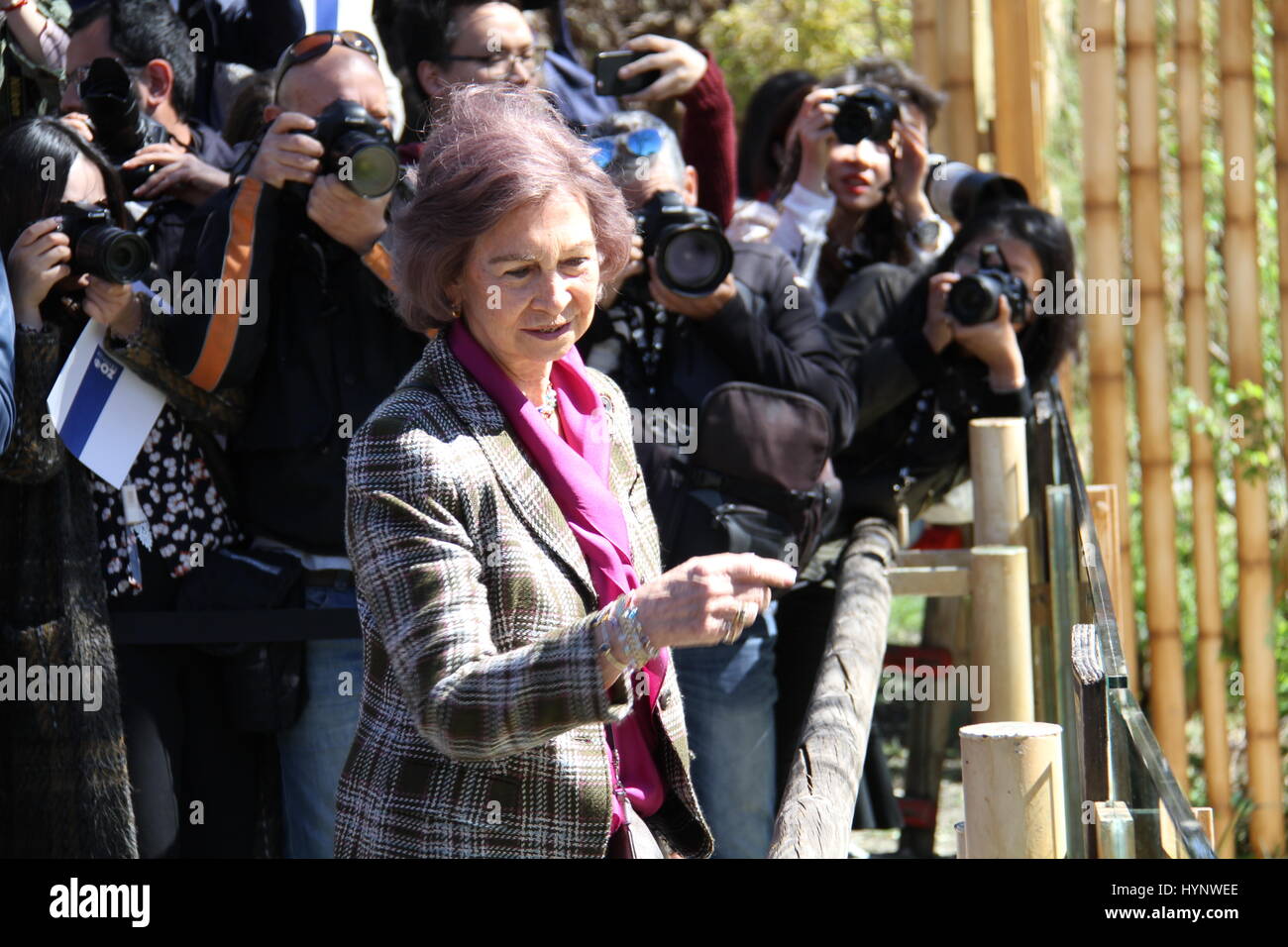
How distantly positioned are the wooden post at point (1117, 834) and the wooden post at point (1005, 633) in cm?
132

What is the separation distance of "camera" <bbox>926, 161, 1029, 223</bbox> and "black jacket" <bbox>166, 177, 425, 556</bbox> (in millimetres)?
1551

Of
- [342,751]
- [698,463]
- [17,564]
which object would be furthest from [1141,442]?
[17,564]

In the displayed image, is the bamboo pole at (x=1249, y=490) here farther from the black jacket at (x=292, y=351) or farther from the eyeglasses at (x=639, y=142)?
the black jacket at (x=292, y=351)

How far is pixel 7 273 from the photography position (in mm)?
2654

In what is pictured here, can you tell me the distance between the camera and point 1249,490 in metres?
4.82

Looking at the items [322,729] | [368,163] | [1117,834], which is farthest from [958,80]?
[1117,834]

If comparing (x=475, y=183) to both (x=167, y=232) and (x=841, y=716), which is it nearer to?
(x=841, y=716)

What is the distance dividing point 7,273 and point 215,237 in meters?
0.33

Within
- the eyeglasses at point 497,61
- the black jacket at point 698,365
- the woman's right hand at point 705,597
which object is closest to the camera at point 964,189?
the black jacket at point 698,365

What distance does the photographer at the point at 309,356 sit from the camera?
2.69 metres

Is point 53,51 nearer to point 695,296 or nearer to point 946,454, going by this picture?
point 695,296

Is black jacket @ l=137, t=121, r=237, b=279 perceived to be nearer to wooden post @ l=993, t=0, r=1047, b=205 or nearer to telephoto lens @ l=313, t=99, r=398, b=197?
telephoto lens @ l=313, t=99, r=398, b=197

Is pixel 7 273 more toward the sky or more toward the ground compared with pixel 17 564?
more toward the sky

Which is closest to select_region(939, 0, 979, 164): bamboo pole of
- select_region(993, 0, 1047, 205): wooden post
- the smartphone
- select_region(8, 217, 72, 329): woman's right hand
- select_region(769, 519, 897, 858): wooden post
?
select_region(993, 0, 1047, 205): wooden post
